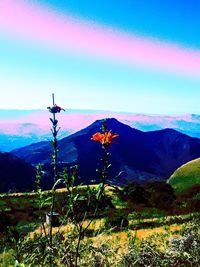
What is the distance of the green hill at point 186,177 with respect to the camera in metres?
82.0

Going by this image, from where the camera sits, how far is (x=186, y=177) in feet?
293

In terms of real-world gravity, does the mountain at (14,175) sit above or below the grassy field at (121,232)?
below

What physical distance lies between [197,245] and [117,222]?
665 inches

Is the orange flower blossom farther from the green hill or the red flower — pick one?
the green hill

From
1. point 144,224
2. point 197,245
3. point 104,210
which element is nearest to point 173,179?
point 104,210

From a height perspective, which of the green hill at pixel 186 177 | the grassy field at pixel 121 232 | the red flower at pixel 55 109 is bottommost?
the green hill at pixel 186 177

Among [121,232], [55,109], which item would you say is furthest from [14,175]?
[55,109]

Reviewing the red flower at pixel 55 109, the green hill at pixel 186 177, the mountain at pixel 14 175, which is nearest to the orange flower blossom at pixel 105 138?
the red flower at pixel 55 109

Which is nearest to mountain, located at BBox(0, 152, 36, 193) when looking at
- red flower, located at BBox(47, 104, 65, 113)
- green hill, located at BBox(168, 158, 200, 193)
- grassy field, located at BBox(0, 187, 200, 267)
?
green hill, located at BBox(168, 158, 200, 193)

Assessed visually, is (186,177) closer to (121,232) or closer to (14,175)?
(121,232)

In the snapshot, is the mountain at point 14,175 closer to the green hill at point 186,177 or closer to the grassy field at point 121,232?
the green hill at point 186,177

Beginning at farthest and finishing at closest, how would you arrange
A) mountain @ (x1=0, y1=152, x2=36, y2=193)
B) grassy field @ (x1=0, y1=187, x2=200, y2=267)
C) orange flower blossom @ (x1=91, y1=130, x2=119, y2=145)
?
mountain @ (x1=0, y1=152, x2=36, y2=193) → grassy field @ (x1=0, y1=187, x2=200, y2=267) → orange flower blossom @ (x1=91, y1=130, x2=119, y2=145)

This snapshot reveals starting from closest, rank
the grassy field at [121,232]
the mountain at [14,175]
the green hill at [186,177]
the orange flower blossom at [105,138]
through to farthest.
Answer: the orange flower blossom at [105,138], the grassy field at [121,232], the green hill at [186,177], the mountain at [14,175]

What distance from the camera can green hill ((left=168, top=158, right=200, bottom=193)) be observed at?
82.0 meters
